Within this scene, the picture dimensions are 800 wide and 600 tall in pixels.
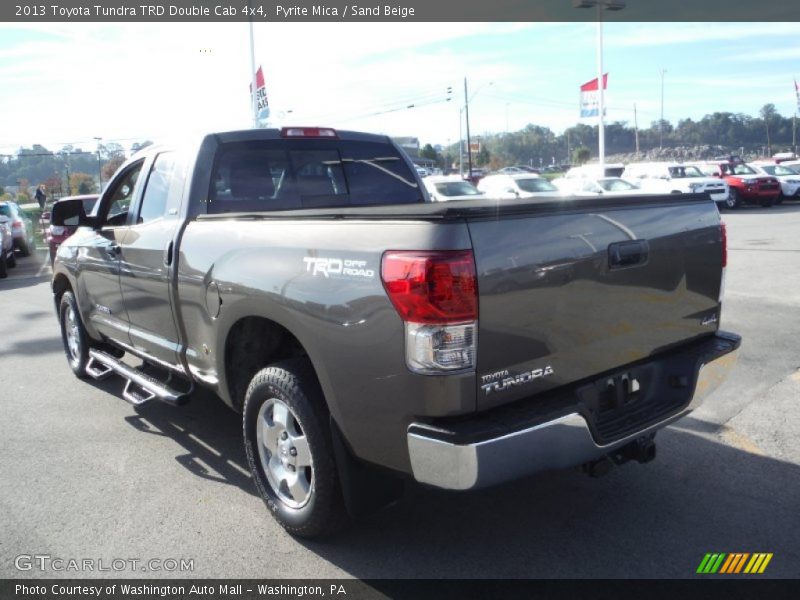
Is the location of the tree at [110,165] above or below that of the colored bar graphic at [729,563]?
above

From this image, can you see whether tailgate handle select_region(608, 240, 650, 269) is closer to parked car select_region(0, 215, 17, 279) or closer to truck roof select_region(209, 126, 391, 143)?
truck roof select_region(209, 126, 391, 143)

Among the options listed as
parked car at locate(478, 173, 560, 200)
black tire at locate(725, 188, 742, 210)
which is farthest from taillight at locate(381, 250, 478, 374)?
black tire at locate(725, 188, 742, 210)

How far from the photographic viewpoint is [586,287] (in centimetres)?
294

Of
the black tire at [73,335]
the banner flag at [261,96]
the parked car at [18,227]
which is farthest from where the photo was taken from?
the banner flag at [261,96]

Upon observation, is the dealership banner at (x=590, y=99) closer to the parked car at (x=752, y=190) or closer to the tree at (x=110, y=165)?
the parked car at (x=752, y=190)

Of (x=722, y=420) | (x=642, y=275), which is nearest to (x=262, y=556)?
(x=642, y=275)

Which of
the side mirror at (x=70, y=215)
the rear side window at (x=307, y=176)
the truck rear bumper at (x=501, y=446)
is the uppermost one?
the rear side window at (x=307, y=176)

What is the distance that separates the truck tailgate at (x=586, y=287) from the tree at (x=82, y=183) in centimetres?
5730

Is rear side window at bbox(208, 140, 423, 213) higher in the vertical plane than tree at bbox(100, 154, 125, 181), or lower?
lower

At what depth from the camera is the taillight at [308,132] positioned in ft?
15.2

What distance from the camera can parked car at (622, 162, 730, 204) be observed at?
24844 millimetres

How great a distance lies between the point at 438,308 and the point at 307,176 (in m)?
2.49

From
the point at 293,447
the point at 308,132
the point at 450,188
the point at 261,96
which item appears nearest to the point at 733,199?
the point at 450,188

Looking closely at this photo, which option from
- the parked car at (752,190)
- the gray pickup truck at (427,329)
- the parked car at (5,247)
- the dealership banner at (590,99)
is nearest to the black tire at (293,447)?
the gray pickup truck at (427,329)
